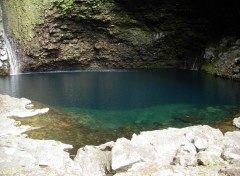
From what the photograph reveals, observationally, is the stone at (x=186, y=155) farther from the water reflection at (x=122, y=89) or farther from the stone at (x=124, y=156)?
the water reflection at (x=122, y=89)

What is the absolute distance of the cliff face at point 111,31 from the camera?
42.0 meters

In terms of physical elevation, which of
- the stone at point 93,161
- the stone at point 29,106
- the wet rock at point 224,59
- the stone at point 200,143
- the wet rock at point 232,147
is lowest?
the stone at point 93,161

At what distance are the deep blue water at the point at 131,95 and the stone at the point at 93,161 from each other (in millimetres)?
5724

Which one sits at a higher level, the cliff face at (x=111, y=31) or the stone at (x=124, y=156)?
the cliff face at (x=111, y=31)

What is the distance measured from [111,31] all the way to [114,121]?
2237 centimetres

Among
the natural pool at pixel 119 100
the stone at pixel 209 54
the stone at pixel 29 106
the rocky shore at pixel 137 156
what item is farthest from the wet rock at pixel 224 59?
the stone at pixel 29 106

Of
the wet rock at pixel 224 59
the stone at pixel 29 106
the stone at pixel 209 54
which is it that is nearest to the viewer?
the stone at pixel 29 106

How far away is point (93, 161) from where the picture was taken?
15.9 metres

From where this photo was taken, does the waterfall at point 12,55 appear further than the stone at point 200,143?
Yes

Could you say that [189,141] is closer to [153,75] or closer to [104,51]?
[153,75]

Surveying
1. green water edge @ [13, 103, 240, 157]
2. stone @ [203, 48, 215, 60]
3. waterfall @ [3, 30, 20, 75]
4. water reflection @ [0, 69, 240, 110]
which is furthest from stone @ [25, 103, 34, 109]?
stone @ [203, 48, 215, 60]

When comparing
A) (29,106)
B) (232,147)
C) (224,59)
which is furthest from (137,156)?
(224,59)

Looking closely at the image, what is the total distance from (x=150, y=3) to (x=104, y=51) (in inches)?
334

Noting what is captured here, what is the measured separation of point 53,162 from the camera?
1557 centimetres
